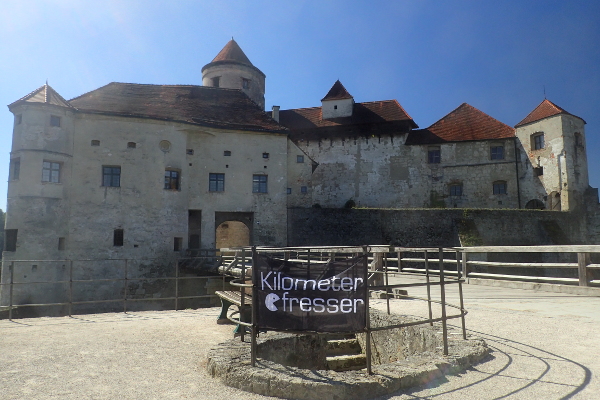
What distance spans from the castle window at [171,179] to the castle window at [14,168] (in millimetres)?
7589

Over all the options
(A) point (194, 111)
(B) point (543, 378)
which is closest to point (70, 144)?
(A) point (194, 111)

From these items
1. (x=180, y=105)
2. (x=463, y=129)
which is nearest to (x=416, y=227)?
(x=463, y=129)

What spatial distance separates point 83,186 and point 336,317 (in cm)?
2319

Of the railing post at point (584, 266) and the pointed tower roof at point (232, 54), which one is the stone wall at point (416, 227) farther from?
the pointed tower roof at point (232, 54)

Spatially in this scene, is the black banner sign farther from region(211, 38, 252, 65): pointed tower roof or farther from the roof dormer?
region(211, 38, 252, 65): pointed tower roof

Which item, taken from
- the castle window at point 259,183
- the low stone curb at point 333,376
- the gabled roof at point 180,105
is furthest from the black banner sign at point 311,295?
the gabled roof at point 180,105

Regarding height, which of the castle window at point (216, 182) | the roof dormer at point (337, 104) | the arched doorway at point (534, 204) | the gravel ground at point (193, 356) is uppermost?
the roof dormer at point (337, 104)

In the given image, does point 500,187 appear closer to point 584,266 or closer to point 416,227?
point 416,227

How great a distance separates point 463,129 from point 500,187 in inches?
222

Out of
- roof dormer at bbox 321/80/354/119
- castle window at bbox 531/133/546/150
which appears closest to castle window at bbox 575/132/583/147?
castle window at bbox 531/133/546/150

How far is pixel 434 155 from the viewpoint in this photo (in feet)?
115

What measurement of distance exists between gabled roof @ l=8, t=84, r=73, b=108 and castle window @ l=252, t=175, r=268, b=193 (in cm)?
1137

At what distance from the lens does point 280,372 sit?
15.1 feet

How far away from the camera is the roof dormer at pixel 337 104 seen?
37.8 m
